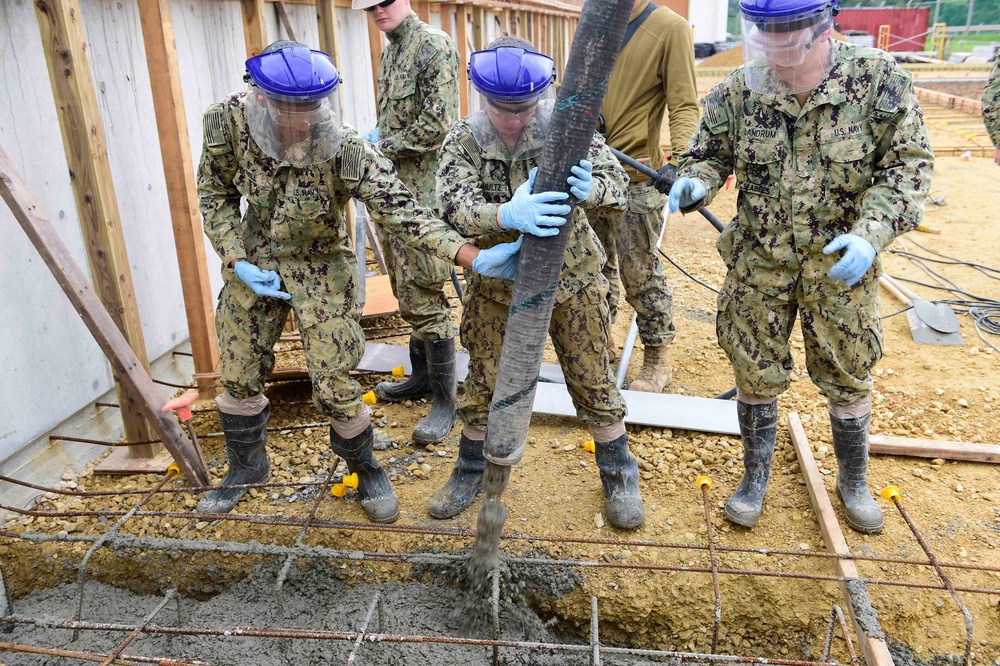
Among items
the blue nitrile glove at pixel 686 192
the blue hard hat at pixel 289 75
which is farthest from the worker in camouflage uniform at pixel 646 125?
the blue hard hat at pixel 289 75

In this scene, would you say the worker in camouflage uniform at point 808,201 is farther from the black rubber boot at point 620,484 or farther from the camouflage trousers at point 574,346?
the camouflage trousers at point 574,346

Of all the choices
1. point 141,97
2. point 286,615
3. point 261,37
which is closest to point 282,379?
point 286,615

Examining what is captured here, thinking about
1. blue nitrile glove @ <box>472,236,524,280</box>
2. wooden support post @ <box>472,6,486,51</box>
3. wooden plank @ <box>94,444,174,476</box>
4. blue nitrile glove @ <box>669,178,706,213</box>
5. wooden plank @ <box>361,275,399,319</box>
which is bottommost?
wooden plank @ <box>94,444,174,476</box>

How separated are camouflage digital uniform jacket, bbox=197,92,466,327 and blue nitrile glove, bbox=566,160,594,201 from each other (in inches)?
22.7

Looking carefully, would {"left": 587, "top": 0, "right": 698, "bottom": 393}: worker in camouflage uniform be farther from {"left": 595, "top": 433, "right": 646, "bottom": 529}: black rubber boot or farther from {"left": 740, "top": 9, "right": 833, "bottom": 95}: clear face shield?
{"left": 740, "top": 9, "right": 833, "bottom": 95}: clear face shield

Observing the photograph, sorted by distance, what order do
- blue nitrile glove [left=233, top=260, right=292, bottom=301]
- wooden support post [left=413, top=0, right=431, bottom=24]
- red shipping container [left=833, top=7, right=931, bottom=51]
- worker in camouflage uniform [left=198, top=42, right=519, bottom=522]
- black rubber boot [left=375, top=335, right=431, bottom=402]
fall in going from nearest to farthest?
worker in camouflage uniform [left=198, top=42, right=519, bottom=522]
blue nitrile glove [left=233, top=260, right=292, bottom=301]
black rubber boot [left=375, top=335, right=431, bottom=402]
wooden support post [left=413, top=0, right=431, bottom=24]
red shipping container [left=833, top=7, right=931, bottom=51]

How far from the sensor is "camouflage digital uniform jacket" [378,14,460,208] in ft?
13.4

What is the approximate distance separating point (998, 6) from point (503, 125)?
54548mm

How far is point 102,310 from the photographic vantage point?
3520mm

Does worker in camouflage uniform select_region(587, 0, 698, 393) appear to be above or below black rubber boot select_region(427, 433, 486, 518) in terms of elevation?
above

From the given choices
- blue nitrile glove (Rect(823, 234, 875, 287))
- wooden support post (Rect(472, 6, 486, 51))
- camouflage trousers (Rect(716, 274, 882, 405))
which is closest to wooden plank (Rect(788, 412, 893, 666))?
camouflage trousers (Rect(716, 274, 882, 405))

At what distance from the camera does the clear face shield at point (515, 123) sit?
9.20 ft

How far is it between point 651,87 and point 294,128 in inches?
87.9

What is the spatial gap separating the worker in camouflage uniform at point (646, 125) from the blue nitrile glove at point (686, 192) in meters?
0.97
